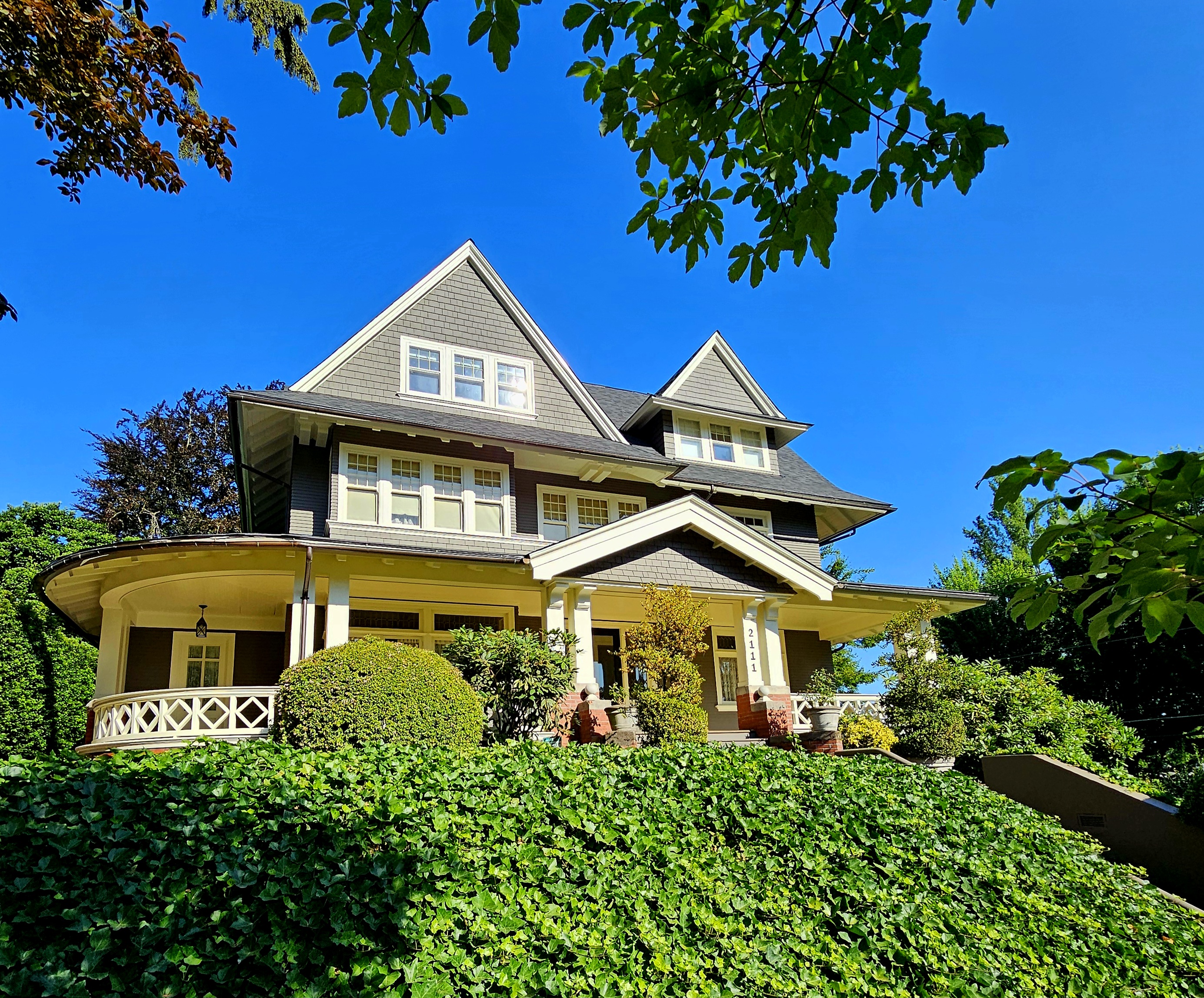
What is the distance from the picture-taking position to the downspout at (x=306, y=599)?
45.9ft

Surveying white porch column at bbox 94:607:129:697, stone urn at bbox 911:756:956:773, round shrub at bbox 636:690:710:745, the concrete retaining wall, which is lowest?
the concrete retaining wall

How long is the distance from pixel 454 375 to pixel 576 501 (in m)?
3.87

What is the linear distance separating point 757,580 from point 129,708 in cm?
1126

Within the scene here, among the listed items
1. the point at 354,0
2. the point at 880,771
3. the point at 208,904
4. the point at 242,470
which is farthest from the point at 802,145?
the point at 242,470

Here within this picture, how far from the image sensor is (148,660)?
16.8 metres

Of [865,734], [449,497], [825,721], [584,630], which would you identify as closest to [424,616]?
[449,497]

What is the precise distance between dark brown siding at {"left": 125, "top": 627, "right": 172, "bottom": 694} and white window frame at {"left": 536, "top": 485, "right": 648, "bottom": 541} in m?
7.88

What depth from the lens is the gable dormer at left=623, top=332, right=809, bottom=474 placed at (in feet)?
70.6

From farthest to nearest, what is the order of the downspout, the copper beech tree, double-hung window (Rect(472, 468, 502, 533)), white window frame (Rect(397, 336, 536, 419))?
1. white window frame (Rect(397, 336, 536, 419))
2. double-hung window (Rect(472, 468, 502, 533))
3. the downspout
4. the copper beech tree

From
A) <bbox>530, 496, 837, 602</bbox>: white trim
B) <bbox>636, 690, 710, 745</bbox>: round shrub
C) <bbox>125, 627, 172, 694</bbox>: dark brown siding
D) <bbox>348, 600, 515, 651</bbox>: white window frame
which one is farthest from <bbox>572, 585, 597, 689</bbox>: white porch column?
<bbox>125, 627, 172, 694</bbox>: dark brown siding

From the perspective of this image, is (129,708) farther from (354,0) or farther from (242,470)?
(354,0)

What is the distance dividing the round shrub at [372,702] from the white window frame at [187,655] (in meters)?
6.58

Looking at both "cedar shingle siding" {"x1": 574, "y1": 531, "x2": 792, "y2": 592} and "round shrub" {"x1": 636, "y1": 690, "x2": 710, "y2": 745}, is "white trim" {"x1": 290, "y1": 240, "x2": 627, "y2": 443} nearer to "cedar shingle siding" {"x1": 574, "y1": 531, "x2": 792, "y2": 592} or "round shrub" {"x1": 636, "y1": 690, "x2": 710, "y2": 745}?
"cedar shingle siding" {"x1": 574, "y1": 531, "x2": 792, "y2": 592}

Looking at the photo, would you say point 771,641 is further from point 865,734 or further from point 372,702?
point 372,702
